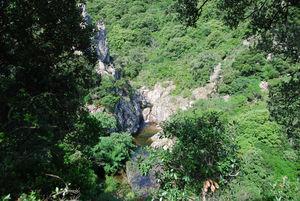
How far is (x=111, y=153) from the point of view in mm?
14445

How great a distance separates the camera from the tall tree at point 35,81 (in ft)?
8.54

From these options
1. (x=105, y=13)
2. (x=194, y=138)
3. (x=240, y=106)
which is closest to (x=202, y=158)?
(x=194, y=138)

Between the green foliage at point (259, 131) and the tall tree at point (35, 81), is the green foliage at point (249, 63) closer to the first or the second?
the green foliage at point (259, 131)

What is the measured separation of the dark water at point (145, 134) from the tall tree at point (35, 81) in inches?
698

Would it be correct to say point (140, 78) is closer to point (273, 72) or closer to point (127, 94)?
point (127, 94)

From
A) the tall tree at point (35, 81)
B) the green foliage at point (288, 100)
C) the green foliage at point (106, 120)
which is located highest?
the tall tree at point (35, 81)

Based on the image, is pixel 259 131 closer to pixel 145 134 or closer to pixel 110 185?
pixel 110 185

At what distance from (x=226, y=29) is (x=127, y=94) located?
2695 cm

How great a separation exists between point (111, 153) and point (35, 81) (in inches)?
481

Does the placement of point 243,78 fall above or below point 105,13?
below

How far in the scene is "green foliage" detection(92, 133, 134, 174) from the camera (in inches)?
539

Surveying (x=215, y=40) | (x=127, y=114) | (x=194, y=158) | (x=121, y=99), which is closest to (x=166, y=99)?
(x=127, y=114)

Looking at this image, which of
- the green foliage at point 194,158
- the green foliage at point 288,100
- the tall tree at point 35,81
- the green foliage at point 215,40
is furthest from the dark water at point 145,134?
the green foliage at point 215,40

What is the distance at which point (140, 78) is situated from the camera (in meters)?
37.0
